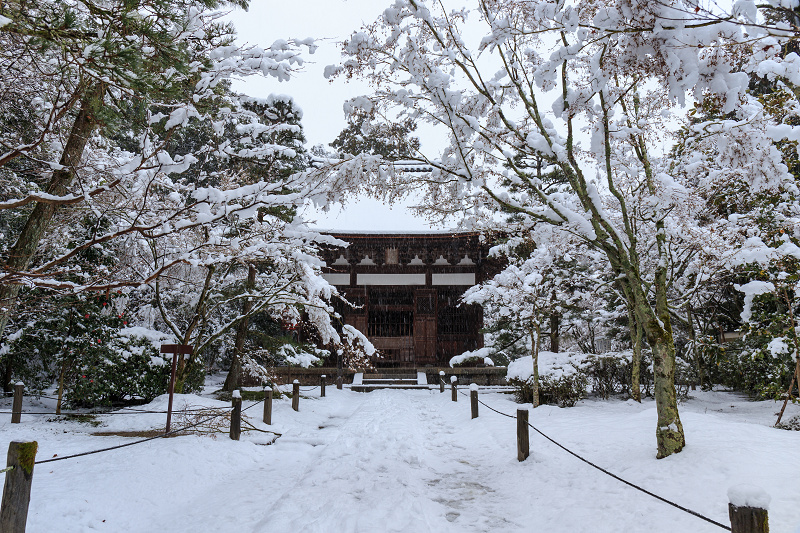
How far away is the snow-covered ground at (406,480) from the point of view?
4.05m

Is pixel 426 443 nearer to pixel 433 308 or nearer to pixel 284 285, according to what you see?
pixel 284 285

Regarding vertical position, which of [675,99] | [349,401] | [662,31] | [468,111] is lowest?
[349,401]

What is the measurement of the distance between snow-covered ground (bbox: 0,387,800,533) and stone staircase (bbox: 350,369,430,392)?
31.5ft

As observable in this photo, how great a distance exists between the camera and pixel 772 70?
5059 millimetres

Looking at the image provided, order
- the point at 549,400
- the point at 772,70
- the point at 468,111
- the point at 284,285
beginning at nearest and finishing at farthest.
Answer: the point at 772,70 → the point at 468,111 → the point at 284,285 → the point at 549,400

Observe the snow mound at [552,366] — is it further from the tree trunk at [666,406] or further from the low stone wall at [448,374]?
the low stone wall at [448,374]

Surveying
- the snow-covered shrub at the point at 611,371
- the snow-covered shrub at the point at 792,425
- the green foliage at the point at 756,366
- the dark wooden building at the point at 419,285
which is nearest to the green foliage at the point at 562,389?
the snow-covered shrub at the point at 611,371

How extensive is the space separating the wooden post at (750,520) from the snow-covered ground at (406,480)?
66.6 inches

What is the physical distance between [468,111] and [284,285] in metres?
5.97

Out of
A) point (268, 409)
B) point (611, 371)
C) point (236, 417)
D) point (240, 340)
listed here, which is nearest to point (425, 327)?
point (611, 371)

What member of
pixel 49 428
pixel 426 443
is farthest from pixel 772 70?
pixel 49 428

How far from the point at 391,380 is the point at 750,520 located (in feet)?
55.9

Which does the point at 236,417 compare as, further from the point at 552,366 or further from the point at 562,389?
the point at 552,366

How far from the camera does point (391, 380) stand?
18.7 meters
